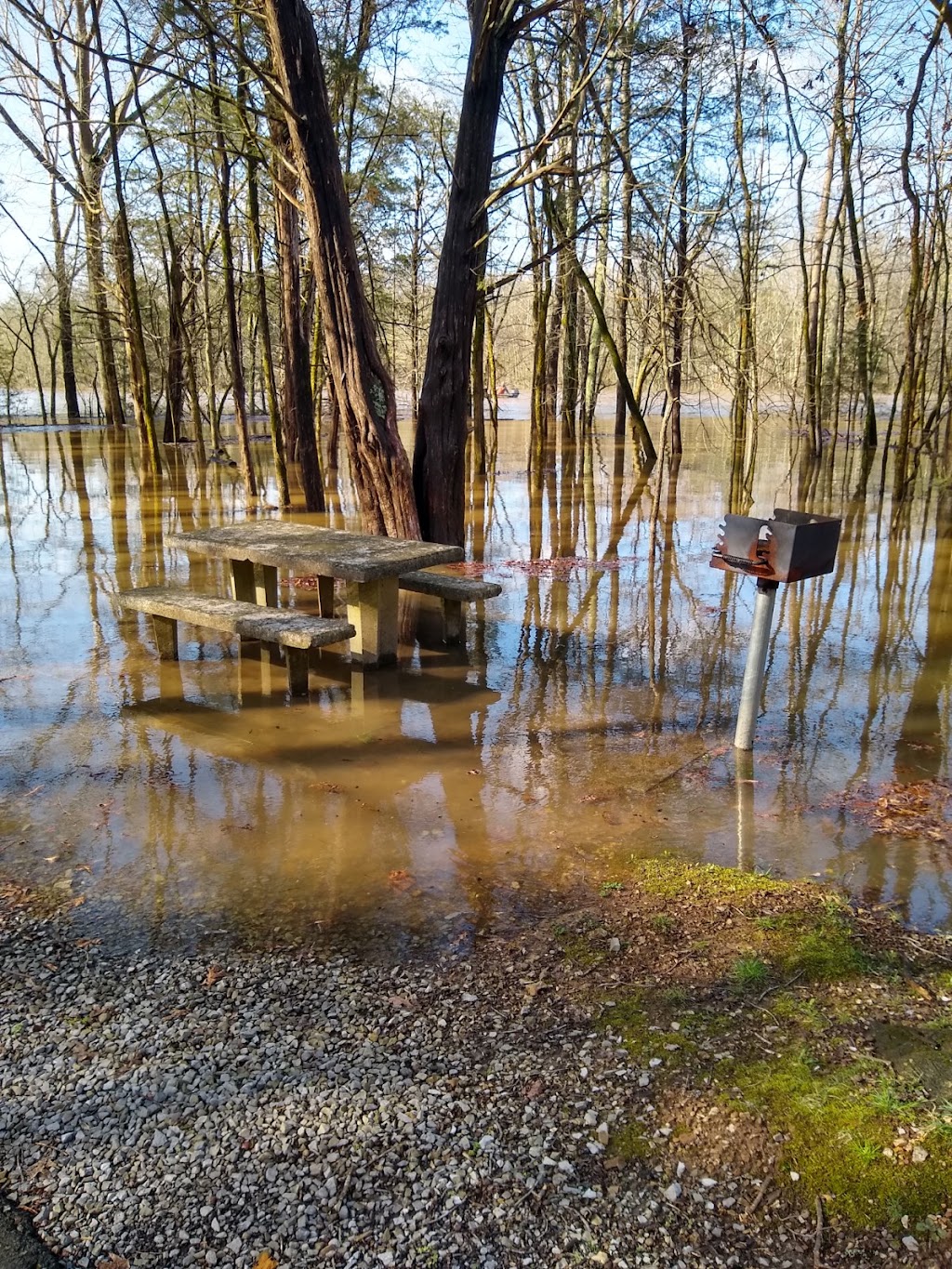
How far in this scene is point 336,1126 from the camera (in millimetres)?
2219

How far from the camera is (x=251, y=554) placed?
19.6 feet

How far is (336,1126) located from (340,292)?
23.0 feet

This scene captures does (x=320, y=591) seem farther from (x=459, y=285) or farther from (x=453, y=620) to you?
(x=459, y=285)

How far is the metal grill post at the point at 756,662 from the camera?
4.15 m

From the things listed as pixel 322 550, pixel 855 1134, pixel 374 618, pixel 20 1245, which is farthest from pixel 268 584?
pixel 855 1134

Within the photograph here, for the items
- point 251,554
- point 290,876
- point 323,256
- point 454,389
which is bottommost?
point 290,876

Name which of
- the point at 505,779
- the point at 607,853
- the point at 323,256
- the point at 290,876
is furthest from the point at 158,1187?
the point at 323,256

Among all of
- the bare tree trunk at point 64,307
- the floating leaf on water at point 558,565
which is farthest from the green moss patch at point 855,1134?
the bare tree trunk at point 64,307

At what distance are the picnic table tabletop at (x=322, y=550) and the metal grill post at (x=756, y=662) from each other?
2.20 metres

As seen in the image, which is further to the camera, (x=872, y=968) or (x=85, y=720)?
(x=85, y=720)

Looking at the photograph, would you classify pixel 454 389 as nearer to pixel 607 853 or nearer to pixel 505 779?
pixel 505 779

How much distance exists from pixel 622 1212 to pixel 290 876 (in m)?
1.91

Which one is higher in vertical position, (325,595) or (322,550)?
(322,550)

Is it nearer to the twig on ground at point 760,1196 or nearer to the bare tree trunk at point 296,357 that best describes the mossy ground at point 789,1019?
the twig on ground at point 760,1196
